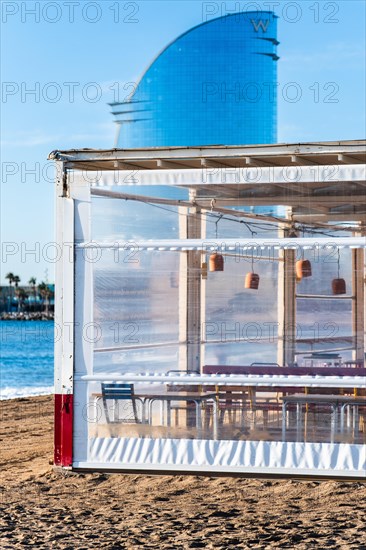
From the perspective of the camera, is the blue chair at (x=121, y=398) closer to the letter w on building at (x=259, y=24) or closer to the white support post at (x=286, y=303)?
the white support post at (x=286, y=303)

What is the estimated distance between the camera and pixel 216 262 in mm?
9742

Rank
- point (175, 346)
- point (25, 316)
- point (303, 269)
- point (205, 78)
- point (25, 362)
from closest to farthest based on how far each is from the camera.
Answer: point (175, 346) < point (303, 269) < point (25, 362) < point (25, 316) < point (205, 78)

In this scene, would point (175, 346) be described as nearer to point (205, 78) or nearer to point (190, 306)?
point (190, 306)

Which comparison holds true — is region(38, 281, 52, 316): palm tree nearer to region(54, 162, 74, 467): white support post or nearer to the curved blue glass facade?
the curved blue glass facade

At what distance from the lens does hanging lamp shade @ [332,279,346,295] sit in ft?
34.4

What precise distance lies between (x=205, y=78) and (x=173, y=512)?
336ft

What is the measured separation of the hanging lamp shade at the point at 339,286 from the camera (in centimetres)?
1048

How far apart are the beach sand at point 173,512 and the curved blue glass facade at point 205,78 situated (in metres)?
89.8

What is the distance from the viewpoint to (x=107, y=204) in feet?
28.6

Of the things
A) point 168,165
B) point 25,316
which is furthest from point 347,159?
point 25,316

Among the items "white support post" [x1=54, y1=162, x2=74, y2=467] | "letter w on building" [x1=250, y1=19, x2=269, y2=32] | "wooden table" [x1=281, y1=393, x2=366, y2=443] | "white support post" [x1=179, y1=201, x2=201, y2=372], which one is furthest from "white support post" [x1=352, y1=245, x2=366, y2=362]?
"letter w on building" [x1=250, y1=19, x2=269, y2=32]

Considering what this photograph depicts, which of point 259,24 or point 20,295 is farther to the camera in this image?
point 259,24

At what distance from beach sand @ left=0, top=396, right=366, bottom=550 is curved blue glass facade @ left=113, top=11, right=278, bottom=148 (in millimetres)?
89760

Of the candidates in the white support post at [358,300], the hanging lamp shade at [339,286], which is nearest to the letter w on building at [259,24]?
the white support post at [358,300]
